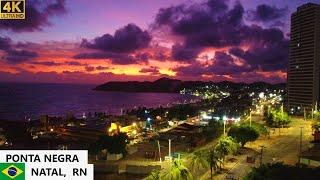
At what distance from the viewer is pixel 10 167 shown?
14.3m

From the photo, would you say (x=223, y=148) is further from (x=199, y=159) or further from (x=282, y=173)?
(x=282, y=173)

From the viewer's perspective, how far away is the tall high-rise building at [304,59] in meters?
145

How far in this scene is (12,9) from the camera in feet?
56.0

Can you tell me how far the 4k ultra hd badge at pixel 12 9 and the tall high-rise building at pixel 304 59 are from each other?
133879mm

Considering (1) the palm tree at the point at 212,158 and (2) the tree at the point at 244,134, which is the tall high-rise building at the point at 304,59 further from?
(1) the palm tree at the point at 212,158

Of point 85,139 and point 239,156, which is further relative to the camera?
point 85,139

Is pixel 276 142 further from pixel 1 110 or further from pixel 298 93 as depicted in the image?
pixel 1 110

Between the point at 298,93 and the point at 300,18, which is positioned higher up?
the point at 300,18

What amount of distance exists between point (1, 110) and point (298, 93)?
352 ft

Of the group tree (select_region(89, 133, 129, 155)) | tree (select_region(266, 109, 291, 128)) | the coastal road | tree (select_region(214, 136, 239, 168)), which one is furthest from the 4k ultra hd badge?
tree (select_region(266, 109, 291, 128))

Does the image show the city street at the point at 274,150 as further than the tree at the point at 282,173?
Yes

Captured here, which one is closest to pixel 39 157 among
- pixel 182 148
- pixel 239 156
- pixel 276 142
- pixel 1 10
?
pixel 1 10

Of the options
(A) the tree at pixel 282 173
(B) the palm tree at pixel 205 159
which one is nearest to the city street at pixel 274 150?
(B) the palm tree at pixel 205 159

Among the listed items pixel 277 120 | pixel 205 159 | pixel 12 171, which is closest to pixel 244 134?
pixel 205 159
